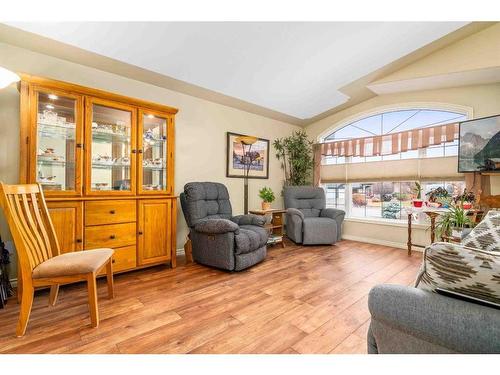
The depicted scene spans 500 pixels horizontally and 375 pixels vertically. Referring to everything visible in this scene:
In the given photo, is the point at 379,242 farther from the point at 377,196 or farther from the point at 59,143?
the point at 59,143

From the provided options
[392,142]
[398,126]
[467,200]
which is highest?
[398,126]

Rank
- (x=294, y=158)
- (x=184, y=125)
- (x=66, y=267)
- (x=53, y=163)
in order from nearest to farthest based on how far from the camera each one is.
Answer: (x=66, y=267), (x=53, y=163), (x=184, y=125), (x=294, y=158)

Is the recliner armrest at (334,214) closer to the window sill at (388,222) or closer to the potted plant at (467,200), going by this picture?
the window sill at (388,222)

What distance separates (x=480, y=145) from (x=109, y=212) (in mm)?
4496

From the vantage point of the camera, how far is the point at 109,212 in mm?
2371

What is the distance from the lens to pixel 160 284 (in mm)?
2350

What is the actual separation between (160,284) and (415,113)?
4.56 m

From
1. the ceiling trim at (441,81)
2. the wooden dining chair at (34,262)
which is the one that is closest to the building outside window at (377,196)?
the ceiling trim at (441,81)

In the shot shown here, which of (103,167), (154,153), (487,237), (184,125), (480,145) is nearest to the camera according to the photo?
(487,237)

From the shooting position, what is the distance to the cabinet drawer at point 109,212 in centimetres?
226

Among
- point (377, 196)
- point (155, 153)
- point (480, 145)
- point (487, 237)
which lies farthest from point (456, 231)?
point (155, 153)

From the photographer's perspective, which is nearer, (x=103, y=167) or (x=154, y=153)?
(x=103, y=167)
